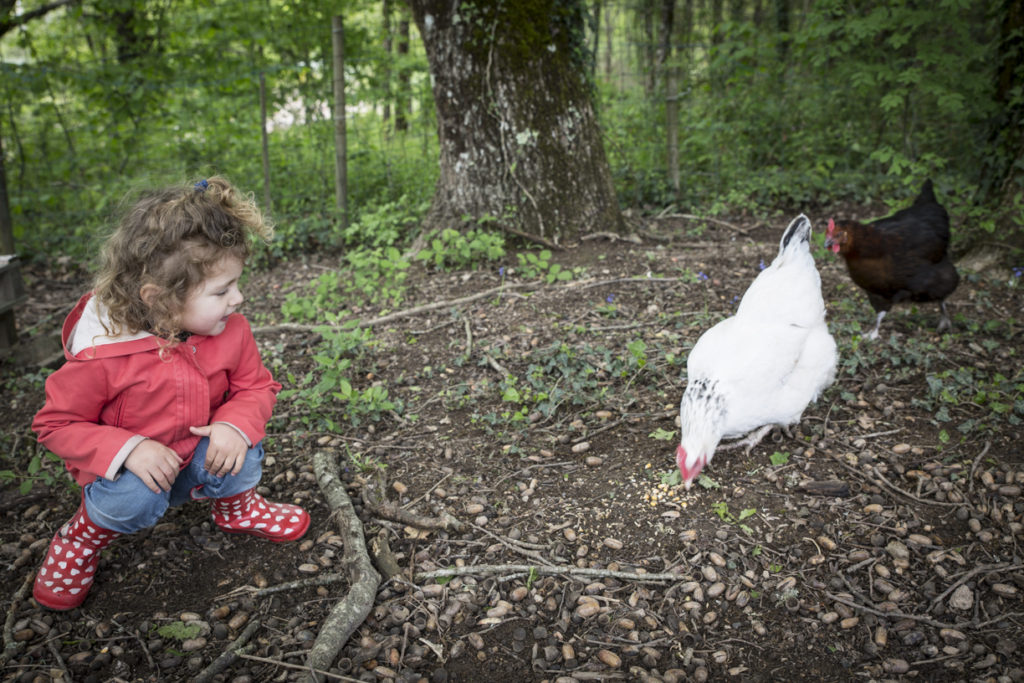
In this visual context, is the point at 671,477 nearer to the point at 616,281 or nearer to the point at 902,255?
the point at 616,281

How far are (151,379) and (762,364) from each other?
7.54ft

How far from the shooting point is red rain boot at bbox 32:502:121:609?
1948mm

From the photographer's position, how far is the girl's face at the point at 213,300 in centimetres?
190

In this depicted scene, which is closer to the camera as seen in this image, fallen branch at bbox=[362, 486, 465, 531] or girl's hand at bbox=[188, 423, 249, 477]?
girl's hand at bbox=[188, 423, 249, 477]

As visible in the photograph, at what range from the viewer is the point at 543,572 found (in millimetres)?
2094

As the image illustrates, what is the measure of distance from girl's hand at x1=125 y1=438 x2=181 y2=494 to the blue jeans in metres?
0.05

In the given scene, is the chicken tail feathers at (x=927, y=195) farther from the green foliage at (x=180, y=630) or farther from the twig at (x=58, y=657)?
the twig at (x=58, y=657)

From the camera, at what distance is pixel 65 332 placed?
192 centimetres

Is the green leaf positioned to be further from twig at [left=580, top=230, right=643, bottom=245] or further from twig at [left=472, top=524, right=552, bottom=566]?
twig at [left=580, top=230, right=643, bottom=245]

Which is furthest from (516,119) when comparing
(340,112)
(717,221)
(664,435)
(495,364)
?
(664,435)

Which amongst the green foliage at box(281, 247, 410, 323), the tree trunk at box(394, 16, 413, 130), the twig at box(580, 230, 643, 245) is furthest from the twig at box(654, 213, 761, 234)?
the tree trunk at box(394, 16, 413, 130)

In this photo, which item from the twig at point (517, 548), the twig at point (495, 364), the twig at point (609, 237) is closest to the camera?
the twig at point (517, 548)

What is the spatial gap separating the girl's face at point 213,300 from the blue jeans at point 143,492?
42cm

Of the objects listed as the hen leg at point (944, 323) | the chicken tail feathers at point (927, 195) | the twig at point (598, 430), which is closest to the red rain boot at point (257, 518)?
the twig at point (598, 430)
